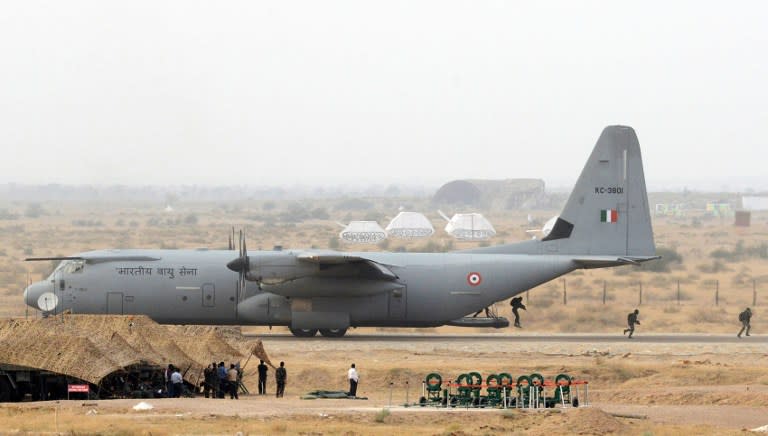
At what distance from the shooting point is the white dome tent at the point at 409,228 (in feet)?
419

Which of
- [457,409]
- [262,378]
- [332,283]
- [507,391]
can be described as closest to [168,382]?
[262,378]

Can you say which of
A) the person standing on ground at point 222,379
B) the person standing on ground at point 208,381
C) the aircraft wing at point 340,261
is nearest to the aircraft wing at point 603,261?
the aircraft wing at point 340,261

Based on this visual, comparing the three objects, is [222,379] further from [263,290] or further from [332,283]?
[332,283]

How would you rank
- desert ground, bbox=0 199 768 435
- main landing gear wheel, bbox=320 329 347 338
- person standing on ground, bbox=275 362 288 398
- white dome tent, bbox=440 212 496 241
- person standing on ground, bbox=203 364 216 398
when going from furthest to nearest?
white dome tent, bbox=440 212 496 241
main landing gear wheel, bbox=320 329 347 338
person standing on ground, bbox=275 362 288 398
person standing on ground, bbox=203 364 216 398
desert ground, bbox=0 199 768 435

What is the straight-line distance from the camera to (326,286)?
4519 cm

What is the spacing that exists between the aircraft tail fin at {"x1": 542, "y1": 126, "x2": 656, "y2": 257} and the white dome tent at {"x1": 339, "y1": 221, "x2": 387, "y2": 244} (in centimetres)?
6425

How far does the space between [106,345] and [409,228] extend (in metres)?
96.1

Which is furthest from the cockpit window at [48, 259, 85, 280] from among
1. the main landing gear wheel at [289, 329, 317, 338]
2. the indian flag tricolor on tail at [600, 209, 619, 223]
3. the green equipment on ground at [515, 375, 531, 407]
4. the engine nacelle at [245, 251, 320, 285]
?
the green equipment on ground at [515, 375, 531, 407]

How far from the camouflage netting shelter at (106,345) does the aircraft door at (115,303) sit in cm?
754

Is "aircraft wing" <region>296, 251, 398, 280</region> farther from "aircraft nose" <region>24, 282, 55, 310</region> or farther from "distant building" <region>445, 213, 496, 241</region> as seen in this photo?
"distant building" <region>445, 213, 496, 241</region>

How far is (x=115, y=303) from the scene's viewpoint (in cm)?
4547

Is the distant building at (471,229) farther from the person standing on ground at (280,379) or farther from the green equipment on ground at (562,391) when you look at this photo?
the green equipment on ground at (562,391)

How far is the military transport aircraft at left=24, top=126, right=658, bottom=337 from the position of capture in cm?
4522

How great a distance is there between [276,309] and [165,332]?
8887 mm
